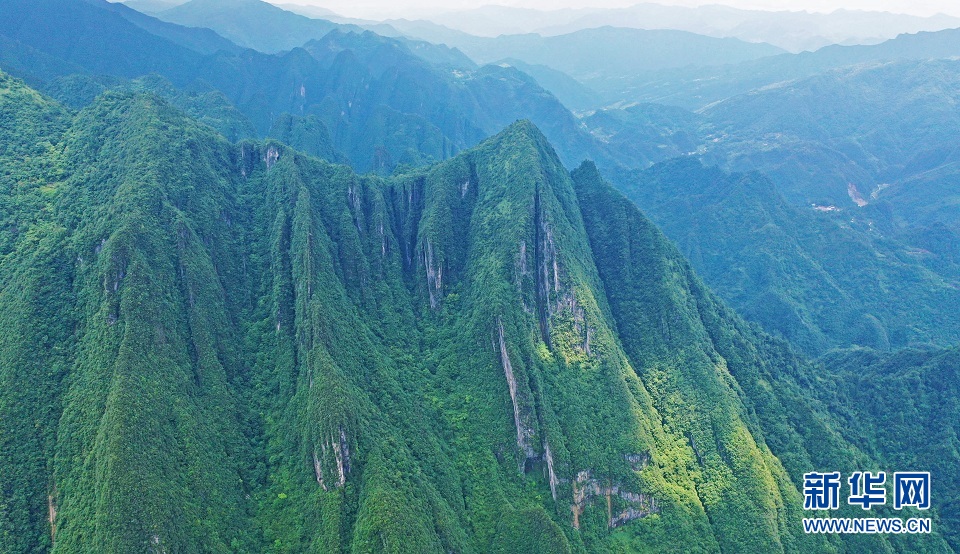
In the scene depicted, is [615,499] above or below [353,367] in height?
below

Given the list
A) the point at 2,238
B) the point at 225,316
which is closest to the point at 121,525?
the point at 225,316

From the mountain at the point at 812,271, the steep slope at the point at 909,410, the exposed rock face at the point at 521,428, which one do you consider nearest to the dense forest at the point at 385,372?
the exposed rock face at the point at 521,428

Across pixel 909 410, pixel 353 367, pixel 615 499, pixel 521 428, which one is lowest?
pixel 615 499

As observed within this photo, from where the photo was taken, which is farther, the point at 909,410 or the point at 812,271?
the point at 812,271

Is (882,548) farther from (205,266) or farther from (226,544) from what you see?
(205,266)

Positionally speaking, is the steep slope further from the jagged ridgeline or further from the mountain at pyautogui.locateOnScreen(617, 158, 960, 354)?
the mountain at pyautogui.locateOnScreen(617, 158, 960, 354)

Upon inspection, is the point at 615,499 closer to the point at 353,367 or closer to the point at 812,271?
the point at 353,367

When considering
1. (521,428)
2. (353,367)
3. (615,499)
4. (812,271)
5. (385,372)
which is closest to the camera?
(353,367)

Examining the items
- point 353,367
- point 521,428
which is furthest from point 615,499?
point 353,367

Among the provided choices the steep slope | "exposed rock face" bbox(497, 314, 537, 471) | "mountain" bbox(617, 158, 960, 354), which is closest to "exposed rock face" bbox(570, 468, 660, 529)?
"exposed rock face" bbox(497, 314, 537, 471)
